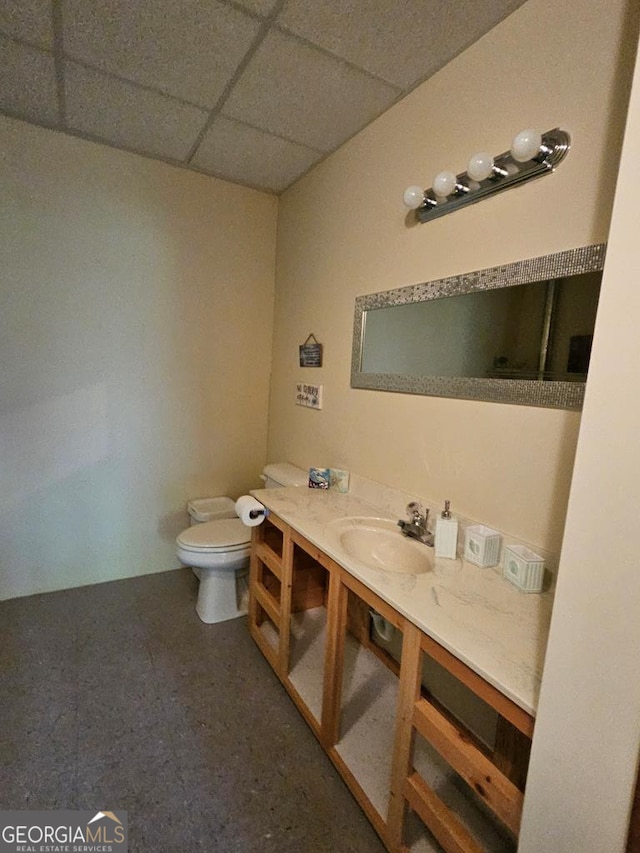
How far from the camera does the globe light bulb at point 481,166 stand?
1.18m

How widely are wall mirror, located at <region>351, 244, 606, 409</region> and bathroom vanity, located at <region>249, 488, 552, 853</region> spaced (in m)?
0.58

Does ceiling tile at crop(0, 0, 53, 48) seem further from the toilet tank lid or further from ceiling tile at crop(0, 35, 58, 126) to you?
the toilet tank lid

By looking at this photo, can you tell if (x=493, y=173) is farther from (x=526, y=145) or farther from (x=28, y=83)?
(x=28, y=83)

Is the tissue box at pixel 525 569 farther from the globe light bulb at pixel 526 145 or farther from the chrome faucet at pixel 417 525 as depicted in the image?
the globe light bulb at pixel 526 145

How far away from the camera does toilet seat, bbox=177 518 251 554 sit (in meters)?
1.96

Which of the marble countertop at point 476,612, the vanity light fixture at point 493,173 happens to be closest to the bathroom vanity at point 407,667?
the marble countertop at point 476,612

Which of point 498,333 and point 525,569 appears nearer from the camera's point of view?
point 525,569

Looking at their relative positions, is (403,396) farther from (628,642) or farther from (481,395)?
(628,642)

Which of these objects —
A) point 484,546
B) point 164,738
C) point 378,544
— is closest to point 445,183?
point 484,546

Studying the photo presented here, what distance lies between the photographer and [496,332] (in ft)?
4.18

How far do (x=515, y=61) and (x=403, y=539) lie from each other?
162 centimetres

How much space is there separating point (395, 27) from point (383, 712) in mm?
2495

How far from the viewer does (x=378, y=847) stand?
1.10 meters

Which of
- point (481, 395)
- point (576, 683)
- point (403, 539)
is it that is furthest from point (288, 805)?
point (481, 395)
